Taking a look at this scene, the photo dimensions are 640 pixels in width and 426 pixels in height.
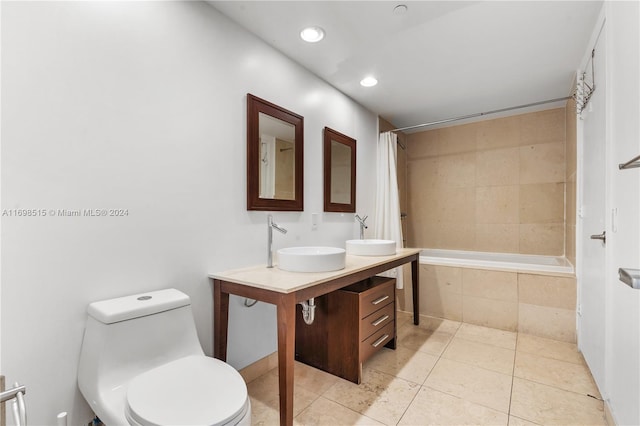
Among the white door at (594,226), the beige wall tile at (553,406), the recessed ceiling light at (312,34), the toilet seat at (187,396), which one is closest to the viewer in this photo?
the toilet seat at (187,396)

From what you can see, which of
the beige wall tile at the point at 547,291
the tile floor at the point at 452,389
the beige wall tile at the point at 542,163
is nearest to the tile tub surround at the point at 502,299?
the beige wall tile at the point at 547,291

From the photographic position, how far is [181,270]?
1.54m

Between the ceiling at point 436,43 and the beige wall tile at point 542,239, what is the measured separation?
4.44 ft

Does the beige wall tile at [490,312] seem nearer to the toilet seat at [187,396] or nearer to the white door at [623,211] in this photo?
the white door at [623,211]

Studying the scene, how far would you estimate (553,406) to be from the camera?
162 centimetres

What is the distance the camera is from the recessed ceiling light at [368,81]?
2.51 metres

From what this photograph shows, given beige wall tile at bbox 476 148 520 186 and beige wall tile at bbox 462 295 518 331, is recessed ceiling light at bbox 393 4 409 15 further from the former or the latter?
beige wall tile at bbox 476 148 520 186

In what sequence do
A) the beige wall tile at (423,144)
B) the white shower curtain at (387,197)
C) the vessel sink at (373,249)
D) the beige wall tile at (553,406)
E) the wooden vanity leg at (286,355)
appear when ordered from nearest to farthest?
the wooden vanity leg at (286,355), the beige wall tile at (553,406), the vessel sink at (373,249), the white shower curtain at (387,197), the beige wall tile at (423,144)

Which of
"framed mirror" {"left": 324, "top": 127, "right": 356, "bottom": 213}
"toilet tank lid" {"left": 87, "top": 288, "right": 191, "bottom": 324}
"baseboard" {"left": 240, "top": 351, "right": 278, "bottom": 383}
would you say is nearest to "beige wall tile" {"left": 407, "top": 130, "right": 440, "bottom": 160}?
"framed mirror" {"left": 324, "top": 127, "right": 356, "bottom": 213}

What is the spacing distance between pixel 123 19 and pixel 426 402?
2.40m

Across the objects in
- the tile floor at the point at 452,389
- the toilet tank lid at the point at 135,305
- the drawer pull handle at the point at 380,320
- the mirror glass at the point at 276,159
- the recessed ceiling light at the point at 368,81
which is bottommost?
the tile floor at the point at 452,389

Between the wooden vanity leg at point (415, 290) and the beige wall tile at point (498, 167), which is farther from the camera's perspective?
the beige wall tile at point (498, 167)

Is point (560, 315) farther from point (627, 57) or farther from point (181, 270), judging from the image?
point (181, 270)

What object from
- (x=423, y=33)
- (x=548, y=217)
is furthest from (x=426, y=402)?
(x=548, y=217)
